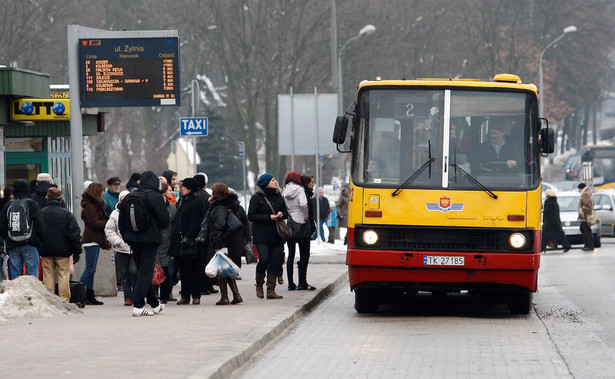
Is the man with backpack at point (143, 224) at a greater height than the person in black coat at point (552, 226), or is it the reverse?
the man with backpack at point (143, 224)

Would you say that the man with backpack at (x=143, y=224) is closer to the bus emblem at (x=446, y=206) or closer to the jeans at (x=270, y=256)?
the jeans at (x=270, y=256)

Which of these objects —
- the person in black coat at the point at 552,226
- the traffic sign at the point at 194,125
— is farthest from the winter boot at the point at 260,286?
the person in black coat at the point at 552,226

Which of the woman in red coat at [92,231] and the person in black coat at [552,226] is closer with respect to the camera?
the woman in red coat at [92,231]

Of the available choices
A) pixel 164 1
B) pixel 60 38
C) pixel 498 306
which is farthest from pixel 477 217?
pixel 164 1

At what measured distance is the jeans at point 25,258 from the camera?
14.3m

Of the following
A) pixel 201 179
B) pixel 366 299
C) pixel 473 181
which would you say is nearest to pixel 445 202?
pixel 473 181

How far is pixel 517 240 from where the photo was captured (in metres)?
13.6

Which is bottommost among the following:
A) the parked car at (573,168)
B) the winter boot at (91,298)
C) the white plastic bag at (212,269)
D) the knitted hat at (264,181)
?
the parked car at (573,168)

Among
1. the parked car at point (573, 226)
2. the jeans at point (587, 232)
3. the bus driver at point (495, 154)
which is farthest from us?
the parked car at point (573, 226)

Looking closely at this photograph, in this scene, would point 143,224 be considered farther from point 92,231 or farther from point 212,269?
point 92,231

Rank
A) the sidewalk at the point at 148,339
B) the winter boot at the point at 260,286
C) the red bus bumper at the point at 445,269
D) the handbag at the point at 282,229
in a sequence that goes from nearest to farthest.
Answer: the sidewalk at the point at 148,339, the red bus bumper at the point at 445,269, the handbag at the point at 282,229, the winter boot at the point at 260,286

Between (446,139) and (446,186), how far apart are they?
593 mm

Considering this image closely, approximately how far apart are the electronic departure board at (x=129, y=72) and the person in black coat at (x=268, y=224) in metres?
2.82

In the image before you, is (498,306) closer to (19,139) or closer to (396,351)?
(396,351)
